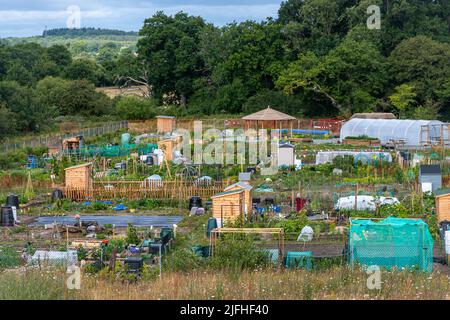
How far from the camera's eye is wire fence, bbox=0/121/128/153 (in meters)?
33.5

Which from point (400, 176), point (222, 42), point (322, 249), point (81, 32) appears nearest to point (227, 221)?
point (322, 249)

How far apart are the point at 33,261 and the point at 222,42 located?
37.7 m

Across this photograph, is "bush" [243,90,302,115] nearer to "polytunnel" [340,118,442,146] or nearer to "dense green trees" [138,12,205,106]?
"polytunnel" [340,118,442,146]

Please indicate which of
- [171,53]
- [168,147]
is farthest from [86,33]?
[168,147]

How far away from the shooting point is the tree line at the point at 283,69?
144ft

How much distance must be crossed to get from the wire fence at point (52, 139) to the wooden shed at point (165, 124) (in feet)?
7.42

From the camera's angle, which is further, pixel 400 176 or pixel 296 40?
pixel 296 40

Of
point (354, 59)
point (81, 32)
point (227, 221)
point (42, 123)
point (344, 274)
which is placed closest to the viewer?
point (344, 274)

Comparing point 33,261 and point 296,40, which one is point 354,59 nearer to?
point 296,40

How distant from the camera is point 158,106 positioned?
52.2 meters

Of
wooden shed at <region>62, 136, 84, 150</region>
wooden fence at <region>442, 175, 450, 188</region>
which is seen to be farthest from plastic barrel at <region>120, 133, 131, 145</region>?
wooden fence at <region>442, 175, 450, 188</region>

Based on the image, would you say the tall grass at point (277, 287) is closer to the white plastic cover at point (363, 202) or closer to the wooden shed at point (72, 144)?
the white plastic cover at point (363, 202)

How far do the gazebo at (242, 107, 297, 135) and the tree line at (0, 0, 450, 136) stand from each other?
119 inches
